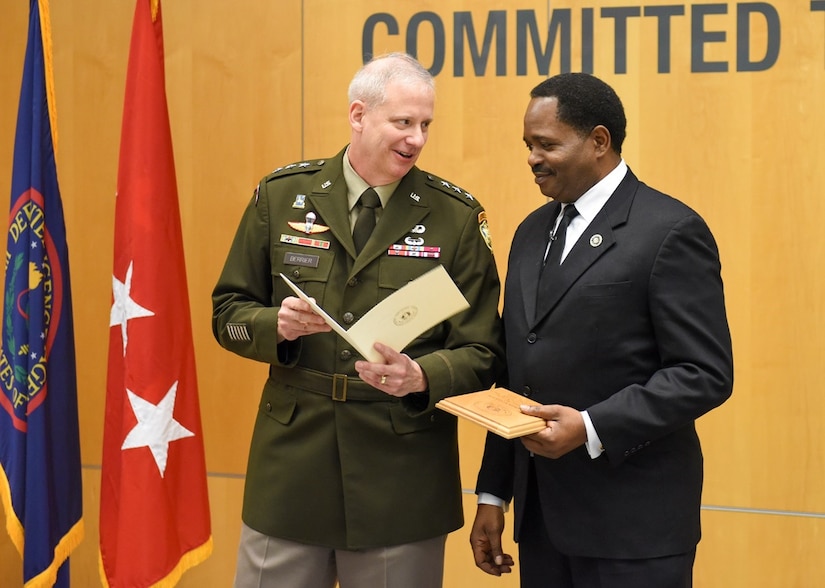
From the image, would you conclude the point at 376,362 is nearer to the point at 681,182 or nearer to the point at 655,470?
the point at 655,470

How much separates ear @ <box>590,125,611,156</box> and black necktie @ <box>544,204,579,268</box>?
0.45ft

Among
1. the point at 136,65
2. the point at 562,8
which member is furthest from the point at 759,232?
the point at 136,65

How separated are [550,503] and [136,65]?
1.64 m

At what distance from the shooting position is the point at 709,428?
3.59 metres

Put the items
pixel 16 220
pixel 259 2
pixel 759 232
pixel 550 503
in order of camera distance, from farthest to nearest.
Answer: pixel 259 2 → pixel 759 232 → pixel 16 220 → pixel 550 503

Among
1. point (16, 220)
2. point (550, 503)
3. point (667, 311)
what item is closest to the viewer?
point (667, 311)

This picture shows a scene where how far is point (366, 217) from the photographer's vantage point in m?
2.54

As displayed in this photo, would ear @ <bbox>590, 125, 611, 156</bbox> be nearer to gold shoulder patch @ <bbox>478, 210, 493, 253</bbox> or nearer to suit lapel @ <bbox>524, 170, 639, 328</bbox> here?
suit lapel @ <bbox>524, 170, 639, 328</bbox>

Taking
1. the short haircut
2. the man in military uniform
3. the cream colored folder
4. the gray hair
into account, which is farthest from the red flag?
the short haircut

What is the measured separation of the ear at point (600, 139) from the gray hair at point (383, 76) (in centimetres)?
44

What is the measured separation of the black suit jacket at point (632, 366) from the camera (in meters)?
2.12

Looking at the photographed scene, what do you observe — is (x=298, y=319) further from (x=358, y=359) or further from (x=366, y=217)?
(x=366, y=217)

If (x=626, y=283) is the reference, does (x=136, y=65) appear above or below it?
above

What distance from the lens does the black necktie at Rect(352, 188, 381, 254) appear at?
2.52 meters
